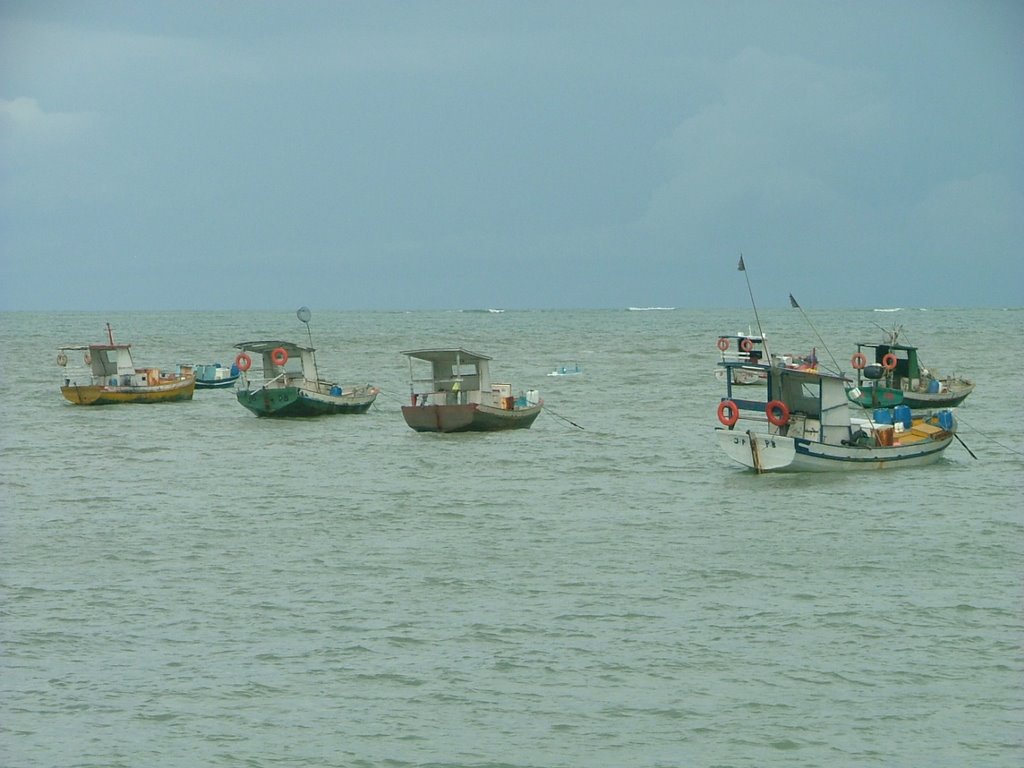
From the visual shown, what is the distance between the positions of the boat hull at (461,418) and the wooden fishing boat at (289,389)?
7.69 metres

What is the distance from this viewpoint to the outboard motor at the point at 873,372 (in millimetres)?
55438

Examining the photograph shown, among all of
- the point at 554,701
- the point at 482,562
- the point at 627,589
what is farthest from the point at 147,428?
the point at 554,701

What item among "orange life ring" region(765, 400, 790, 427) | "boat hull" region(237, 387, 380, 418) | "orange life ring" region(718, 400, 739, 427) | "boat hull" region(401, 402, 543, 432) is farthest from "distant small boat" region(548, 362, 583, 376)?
"orange life ring" region(765, 400, 790, 427)

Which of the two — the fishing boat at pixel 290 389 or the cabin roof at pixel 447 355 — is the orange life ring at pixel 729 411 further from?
the fishing boat at pixel 290 389

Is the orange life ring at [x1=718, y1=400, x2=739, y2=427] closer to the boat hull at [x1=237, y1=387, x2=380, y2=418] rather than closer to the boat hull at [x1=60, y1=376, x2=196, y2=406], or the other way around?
the boat hull at [x1=237, y1=387, x2=380, y2=418]

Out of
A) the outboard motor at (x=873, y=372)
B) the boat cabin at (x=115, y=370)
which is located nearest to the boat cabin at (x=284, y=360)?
the boat cabin at (x=115, y=370)

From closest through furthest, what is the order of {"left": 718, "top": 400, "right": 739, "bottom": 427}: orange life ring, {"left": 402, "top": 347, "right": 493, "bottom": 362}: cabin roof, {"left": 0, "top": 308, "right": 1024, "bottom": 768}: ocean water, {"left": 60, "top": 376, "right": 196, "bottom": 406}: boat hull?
{"left": 0, "top": 308, "right": 1024, "bottom": 768}: ocean water, {"left": 718, "top": 400, "right": 739, "bottom": 427}: orange life ring, {"left": 402, "top": 347, "right": 493, "bottom": 362}: cabin roof, {"left": 60, "top": 376, "right": 196, "bottom": 406}: boat hull

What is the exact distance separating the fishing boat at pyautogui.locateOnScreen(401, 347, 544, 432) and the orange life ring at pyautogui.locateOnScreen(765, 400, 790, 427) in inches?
531

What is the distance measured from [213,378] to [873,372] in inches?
1448

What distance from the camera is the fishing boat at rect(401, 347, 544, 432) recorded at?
47.8m

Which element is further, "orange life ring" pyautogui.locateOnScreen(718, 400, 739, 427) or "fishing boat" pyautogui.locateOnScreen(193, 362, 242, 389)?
"fishing boat" pyautogui.locateOnScreen(193, 362, 242, 389)

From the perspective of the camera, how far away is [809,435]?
37.1 metres

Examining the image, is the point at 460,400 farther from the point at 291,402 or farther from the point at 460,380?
the point at 291,402

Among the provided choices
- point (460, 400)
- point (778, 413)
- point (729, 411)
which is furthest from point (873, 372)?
point (778, 413)
